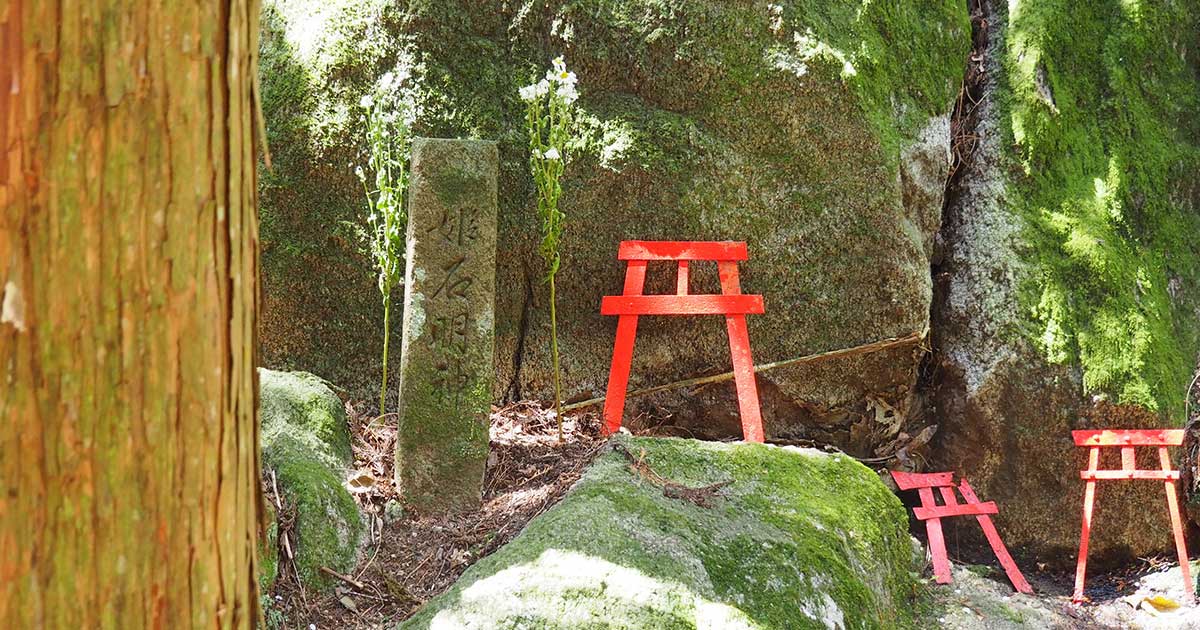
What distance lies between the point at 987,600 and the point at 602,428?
186 centimetres

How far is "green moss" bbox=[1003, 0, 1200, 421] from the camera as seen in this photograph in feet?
15.4

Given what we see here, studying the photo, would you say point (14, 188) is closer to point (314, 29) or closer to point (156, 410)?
point (156, 410)

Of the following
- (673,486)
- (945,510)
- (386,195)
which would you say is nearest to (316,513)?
(673,486)

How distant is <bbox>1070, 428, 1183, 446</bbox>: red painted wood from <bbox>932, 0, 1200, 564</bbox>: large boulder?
0.11 m

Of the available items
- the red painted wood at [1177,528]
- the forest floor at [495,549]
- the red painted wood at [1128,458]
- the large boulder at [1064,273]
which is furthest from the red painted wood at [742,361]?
the red painted wood at [1177,528]

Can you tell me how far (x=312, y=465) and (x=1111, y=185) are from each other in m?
4.33

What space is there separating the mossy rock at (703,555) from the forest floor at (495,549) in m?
0.31

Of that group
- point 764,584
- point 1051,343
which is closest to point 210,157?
point 764,584

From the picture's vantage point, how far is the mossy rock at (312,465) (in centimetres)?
286

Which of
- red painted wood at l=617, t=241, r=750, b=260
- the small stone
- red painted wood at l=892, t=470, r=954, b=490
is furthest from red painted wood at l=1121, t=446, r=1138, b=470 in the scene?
the small stone

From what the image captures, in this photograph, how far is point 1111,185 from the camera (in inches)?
197

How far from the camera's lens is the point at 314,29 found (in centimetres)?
436

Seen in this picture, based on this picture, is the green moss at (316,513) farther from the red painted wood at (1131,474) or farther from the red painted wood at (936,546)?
the red painted wood at (1131,474)

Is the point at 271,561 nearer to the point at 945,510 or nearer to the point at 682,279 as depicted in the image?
the point at 682,279
